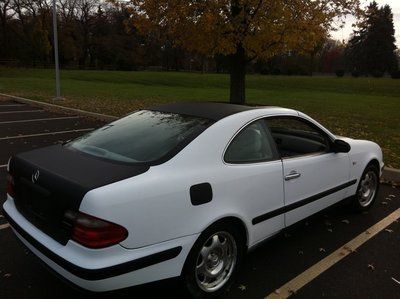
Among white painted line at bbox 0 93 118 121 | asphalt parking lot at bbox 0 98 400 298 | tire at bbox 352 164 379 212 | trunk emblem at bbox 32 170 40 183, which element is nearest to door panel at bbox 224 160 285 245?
asphalt parking lot at bbox 0 98 400 298

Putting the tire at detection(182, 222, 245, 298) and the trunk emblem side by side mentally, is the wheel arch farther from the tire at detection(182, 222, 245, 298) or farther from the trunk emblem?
the trunk emblem

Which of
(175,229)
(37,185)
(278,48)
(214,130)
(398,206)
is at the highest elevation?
(278,48)

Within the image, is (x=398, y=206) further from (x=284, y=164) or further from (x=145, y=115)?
(x=145, y=115)

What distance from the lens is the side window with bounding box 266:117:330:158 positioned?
4477 millimetres

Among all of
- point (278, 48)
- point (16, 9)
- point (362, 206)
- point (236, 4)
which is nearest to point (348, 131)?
point (278, 48)

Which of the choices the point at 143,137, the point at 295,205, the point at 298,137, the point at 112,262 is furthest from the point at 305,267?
the point at 112,262

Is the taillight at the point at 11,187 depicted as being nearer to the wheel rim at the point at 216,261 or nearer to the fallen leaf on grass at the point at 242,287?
the wheel rim at the point at 216,261

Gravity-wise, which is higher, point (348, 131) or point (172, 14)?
point (172, 14)

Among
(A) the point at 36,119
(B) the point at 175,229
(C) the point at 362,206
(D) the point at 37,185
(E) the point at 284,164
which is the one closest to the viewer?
(B) the point at 175,229

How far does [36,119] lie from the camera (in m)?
12.4

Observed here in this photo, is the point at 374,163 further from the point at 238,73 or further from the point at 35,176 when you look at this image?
the point at 238,73

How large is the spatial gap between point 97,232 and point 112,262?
0.21m

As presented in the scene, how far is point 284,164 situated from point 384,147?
19.5 feet

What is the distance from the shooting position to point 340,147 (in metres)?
4.49
